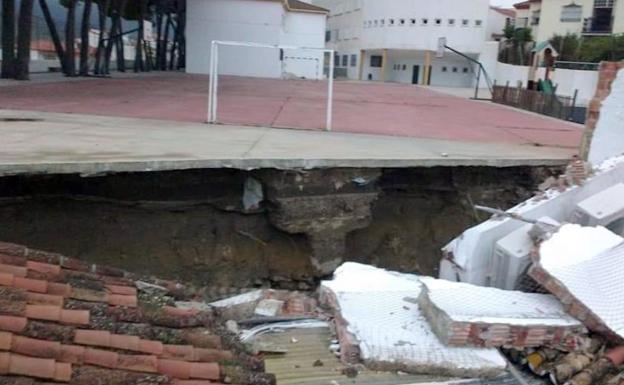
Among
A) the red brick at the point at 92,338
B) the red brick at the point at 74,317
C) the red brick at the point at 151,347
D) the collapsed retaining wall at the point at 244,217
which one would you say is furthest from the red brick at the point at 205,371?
the collapsed retaining wall at the point at 244,217

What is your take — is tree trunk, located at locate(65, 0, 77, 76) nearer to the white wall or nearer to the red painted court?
the red painted court

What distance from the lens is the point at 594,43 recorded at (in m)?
35.4

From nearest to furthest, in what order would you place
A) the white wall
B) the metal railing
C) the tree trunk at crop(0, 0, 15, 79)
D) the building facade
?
1. the white wall
2. the metal railing
3. the tree trunk at crop(0, 0, 15, 79)
4. the building facade

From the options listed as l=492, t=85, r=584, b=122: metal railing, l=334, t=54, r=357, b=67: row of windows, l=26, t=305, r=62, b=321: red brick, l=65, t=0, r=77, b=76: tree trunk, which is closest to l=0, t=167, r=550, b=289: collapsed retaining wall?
l=26, t=305, r=62, b=321: red brick

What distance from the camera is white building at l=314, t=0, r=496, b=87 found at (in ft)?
144

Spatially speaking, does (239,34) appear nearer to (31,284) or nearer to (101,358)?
(31,284)

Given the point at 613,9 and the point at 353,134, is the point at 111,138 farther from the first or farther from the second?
the point at 613,9

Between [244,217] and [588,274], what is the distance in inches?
151

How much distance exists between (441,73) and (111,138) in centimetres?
4139

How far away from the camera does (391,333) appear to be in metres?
3.79

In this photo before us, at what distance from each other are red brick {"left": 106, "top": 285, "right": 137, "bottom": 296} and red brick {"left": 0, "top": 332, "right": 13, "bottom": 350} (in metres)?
0.81

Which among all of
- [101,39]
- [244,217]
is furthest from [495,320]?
[101,39]

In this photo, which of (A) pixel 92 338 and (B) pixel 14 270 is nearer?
(A) pixel 92 338

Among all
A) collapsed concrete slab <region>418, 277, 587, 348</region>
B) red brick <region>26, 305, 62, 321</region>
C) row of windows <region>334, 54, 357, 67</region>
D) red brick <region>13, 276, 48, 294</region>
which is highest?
row of windows <region>334, 54, 357, 67</region>
